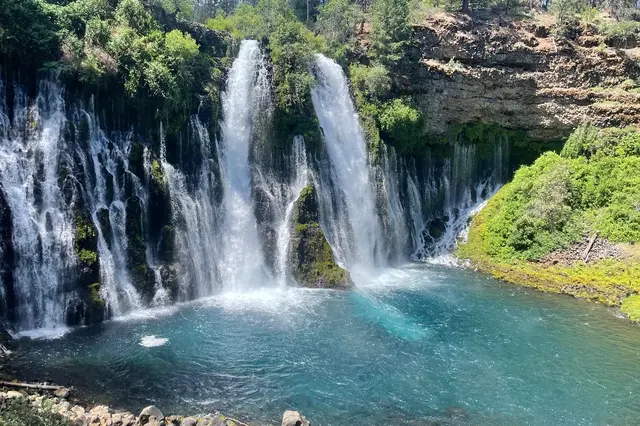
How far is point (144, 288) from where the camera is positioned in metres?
22.7

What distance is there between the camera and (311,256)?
27.2 m

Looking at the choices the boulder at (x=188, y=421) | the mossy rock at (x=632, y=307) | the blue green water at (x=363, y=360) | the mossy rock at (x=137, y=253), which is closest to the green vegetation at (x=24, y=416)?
the blue green water at (x=363, y=360)

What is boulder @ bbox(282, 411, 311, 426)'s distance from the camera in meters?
14.5

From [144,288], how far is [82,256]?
305cm

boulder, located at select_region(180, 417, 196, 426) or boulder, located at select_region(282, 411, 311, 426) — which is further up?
boulder, located at select_region(180, 417, 196, 426)

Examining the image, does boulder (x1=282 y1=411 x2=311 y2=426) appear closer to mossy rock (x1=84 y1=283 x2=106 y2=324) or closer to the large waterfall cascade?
mossy rock (x1=84 y1=283 x2=106 y2=324)

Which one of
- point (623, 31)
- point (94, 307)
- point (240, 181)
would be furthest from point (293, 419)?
point (623, 31)

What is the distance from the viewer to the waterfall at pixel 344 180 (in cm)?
3022

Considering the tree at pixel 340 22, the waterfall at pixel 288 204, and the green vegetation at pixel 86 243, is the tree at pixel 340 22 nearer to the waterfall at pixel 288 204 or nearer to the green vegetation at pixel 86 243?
the waterfall at pixel 288 204

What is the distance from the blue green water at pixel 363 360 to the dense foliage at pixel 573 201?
5704mm

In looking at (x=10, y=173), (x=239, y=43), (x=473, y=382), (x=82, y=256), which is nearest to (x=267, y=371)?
(x=473, y=382)

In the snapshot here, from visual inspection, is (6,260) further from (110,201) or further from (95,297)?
(110,201)

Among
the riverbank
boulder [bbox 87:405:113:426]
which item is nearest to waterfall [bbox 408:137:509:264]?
the riverbank

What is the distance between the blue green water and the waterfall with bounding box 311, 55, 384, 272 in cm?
556
